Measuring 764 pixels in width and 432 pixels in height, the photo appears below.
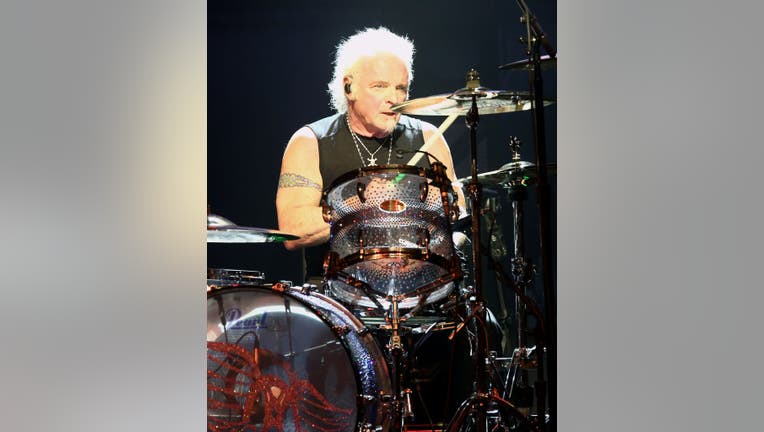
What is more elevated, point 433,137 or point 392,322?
point 433,137

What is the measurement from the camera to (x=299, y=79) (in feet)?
9.70

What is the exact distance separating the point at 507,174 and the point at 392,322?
0.61 metres

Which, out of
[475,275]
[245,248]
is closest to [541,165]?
[475,275]

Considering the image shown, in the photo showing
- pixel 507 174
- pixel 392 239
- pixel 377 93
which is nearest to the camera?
pixel 392 239

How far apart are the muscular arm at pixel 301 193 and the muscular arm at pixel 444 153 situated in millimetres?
381

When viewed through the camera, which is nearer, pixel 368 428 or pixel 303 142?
pixel 368 428

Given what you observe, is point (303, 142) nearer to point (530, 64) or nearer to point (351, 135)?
point (351, 135)

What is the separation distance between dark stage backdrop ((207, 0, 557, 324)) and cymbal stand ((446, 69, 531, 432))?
0.09 meters

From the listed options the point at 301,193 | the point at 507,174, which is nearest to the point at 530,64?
the point at 507,174

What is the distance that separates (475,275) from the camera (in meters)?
2.82
